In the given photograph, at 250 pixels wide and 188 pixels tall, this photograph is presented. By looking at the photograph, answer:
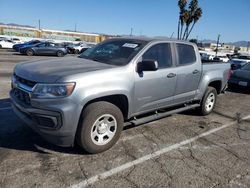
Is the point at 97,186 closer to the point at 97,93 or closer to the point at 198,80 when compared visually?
the point at 97,93

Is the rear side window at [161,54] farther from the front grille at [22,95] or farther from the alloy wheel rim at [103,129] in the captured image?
the front grille at [22,95]

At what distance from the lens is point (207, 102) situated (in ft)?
21.0

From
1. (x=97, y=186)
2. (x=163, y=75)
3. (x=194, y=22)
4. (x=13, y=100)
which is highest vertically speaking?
(x=194, y=22)

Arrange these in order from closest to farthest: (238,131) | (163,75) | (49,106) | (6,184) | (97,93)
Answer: (6,184) → (49,106) → (97,93) → (163,75) → (238,131)

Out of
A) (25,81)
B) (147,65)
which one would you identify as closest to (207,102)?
(147,65)

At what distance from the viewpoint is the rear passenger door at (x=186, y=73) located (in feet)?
17.1

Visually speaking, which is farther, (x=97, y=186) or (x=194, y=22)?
(x=194, y=22)

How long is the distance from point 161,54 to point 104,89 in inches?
62.7

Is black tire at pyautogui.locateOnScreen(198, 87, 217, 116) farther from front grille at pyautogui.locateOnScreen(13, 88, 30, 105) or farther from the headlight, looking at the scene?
front grille at pyautogui.locateOnScreen(13, 88, 30, 105)

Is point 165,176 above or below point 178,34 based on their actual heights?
below

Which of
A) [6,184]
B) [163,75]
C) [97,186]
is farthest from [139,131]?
[6,184]

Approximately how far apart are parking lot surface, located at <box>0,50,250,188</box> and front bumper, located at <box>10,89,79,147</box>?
1.23 feet

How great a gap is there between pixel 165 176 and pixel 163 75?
1.89 metres

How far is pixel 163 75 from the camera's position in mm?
4727
